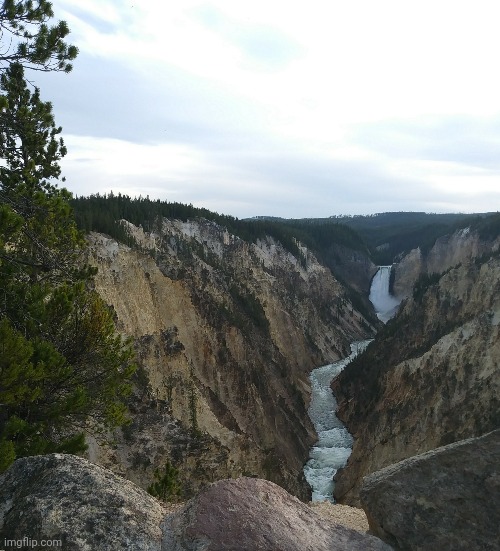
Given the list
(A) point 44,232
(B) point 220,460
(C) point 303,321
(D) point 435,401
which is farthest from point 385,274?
(A) point 44,232

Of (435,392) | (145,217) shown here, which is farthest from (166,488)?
(145,217)

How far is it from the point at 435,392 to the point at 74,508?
2561 centimetres

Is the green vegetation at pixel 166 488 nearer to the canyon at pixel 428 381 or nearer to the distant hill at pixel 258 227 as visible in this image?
the canyon at pixel 428 381

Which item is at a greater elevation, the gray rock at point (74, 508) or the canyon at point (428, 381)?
the gray rock at point (74, 508)

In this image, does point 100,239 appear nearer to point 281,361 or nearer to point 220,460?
point 220,460

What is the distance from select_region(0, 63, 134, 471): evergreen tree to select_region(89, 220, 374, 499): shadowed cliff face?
5813 millimetres

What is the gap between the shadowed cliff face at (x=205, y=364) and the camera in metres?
16.7

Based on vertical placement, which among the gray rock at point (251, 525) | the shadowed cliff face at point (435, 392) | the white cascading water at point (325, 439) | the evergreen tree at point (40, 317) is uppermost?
the evergreen tree at point (40, 317)

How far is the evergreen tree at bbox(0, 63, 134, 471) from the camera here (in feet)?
24.6

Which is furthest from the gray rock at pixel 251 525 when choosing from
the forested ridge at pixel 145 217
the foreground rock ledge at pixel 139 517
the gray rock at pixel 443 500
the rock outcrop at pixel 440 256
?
the rock outcrop at pixel 440 256

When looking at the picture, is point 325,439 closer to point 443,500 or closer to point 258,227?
point 443,500

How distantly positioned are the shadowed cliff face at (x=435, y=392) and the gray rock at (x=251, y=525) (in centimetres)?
1793

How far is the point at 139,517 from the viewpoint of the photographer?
5637 mm

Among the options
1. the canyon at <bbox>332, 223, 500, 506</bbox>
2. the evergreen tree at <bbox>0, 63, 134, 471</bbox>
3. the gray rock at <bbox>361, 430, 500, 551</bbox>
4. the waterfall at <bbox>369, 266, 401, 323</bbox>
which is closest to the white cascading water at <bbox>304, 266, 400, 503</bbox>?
the canyon at <bbox>332, 223, 500, 506</bbox>
